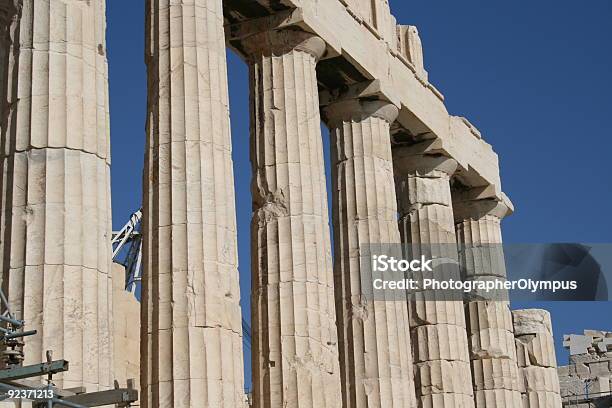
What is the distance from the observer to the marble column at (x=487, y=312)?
3453cm

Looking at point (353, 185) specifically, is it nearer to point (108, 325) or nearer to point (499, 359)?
point (499, 359)

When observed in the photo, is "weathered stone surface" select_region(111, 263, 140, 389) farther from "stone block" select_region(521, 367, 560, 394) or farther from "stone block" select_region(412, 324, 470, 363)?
"stone block" select_region(521, 367, 560, 394)

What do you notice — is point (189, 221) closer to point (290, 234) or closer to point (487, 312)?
point (290, 234)

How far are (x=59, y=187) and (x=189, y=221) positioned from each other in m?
2.89

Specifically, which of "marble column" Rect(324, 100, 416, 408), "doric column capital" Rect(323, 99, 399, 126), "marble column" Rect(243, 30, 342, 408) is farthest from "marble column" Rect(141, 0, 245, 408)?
"doric column capital" Rect(323, 99, 399, 126)

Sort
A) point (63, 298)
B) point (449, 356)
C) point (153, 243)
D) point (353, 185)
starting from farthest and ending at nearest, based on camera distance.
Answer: point (449, 356), point (353, 185), point (153, 243), point (63, 298)

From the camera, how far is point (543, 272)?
1372 inches

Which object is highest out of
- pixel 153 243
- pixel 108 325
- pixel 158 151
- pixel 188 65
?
pixel 188 65

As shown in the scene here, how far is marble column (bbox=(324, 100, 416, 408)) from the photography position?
27406 mm

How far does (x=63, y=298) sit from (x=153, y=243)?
328cm

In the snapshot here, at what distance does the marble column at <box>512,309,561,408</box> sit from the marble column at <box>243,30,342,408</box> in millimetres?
14478

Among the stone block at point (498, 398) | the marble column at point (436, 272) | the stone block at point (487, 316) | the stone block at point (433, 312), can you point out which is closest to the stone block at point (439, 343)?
the marble column at point (436, 272)

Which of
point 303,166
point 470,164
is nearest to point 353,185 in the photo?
point 303,166

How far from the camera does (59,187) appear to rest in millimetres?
18922
